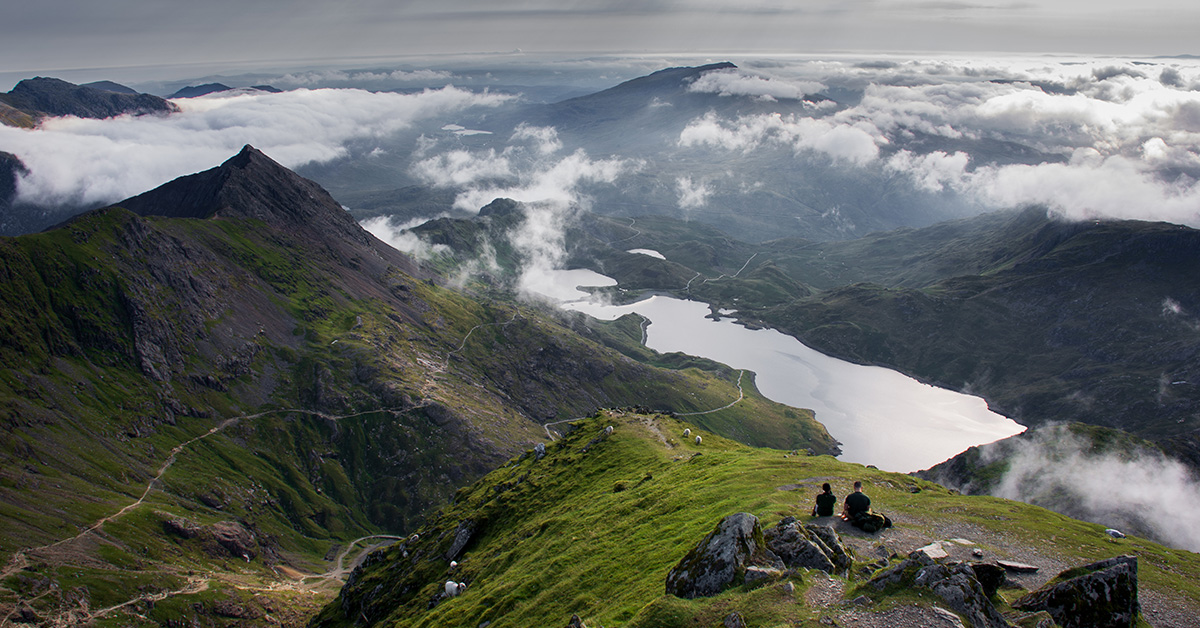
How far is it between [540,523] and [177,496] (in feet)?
542

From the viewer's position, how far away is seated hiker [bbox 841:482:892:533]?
146 feet

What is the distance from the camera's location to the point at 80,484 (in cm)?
16962

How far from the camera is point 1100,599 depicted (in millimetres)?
30109

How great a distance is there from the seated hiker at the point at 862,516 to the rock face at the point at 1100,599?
1415 cm

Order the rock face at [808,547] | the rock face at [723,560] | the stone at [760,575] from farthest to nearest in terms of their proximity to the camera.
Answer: the rock face at [808,547] < the rock face at [723,560] < the stone at [760,575]

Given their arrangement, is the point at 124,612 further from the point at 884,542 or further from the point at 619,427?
the point at 884,542

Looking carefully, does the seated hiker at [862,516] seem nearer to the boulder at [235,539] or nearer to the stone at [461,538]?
the stone at [461,538]

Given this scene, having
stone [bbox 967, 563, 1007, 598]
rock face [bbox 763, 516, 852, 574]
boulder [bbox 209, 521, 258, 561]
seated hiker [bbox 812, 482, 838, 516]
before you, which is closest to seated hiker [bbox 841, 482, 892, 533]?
seated hiker [bbox 812, 482, 838, 516]

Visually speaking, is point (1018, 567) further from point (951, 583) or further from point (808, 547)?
point (808, 547)

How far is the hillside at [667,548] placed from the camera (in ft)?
111

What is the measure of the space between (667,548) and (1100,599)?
92.0 ft

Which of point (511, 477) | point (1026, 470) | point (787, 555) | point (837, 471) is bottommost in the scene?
point (1026, 470)

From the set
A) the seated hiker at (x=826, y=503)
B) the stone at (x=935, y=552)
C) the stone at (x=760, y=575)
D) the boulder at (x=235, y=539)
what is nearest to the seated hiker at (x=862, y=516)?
the seated hiker at (x=826, y=503)

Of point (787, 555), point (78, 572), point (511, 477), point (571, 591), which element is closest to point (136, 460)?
point (78, 572)
